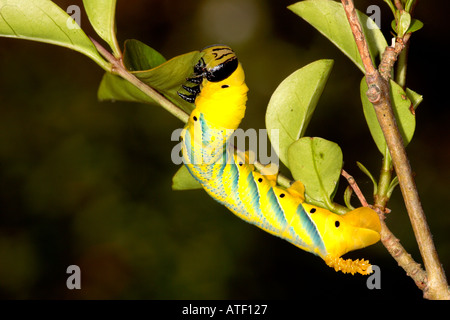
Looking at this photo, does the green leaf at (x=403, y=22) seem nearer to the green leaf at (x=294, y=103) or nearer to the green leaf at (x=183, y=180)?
the green leaf at (x=294, y=103)

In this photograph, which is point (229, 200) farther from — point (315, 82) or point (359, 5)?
point (359, 5)

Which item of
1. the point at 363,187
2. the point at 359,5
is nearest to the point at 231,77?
the point at 363,187

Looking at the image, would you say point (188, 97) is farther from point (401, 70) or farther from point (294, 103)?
point (401, 70)

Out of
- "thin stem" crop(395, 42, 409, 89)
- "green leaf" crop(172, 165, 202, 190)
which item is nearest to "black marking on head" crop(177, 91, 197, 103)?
"green leaf" crop(172, 165, 202, 190)

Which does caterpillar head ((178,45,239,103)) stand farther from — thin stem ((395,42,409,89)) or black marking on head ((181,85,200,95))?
thin stem ((395,42,409,89))

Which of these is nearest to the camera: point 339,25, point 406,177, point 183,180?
point 406,177

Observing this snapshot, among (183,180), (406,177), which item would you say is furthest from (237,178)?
(406,177)
